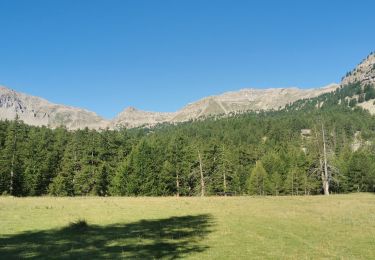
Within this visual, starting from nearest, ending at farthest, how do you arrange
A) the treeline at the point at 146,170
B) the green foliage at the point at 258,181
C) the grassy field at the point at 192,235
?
the grassy field at the point at 192,235, the treeline at the point at 146,170, the green foliage at the point at 258,181

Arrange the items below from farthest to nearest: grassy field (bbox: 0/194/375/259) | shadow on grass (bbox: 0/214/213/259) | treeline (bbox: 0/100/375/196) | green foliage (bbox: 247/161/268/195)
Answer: green foliage (bbox: 247/161/268/195), treeline (bbox: 0/100/375/196), grassy field (bbox: 0/194/375/259), shadow on grass (bbox: 0/214/213/259)

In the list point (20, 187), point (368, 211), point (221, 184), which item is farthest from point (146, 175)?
point (368, 211)

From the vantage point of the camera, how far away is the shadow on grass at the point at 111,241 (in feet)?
55.1

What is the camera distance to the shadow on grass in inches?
661

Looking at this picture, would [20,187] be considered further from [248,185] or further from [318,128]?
[318,128]

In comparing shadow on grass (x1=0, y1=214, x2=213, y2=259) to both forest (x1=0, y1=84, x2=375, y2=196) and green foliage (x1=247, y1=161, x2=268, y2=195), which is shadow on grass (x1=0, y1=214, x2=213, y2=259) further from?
green foliage (x1=247, y1=161, x2=268, y2=195)

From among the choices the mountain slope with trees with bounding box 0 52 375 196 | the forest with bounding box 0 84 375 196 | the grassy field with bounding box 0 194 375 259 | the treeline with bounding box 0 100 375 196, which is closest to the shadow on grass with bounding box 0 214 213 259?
the grassy field with bounding box 0 194 375 259

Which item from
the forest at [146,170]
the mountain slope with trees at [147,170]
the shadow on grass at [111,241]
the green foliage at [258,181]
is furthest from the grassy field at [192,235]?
the green foliage at [258,181]

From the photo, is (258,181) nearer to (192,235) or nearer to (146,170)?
(146,170)

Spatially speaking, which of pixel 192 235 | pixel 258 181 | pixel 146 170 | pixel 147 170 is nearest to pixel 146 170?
pixel 146 170

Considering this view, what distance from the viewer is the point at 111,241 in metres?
20.2

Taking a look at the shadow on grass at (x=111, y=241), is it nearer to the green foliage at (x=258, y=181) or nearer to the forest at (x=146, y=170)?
the forest at (x=146, y=170)

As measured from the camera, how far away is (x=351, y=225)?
25.5 m

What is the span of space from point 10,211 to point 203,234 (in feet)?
68.0
